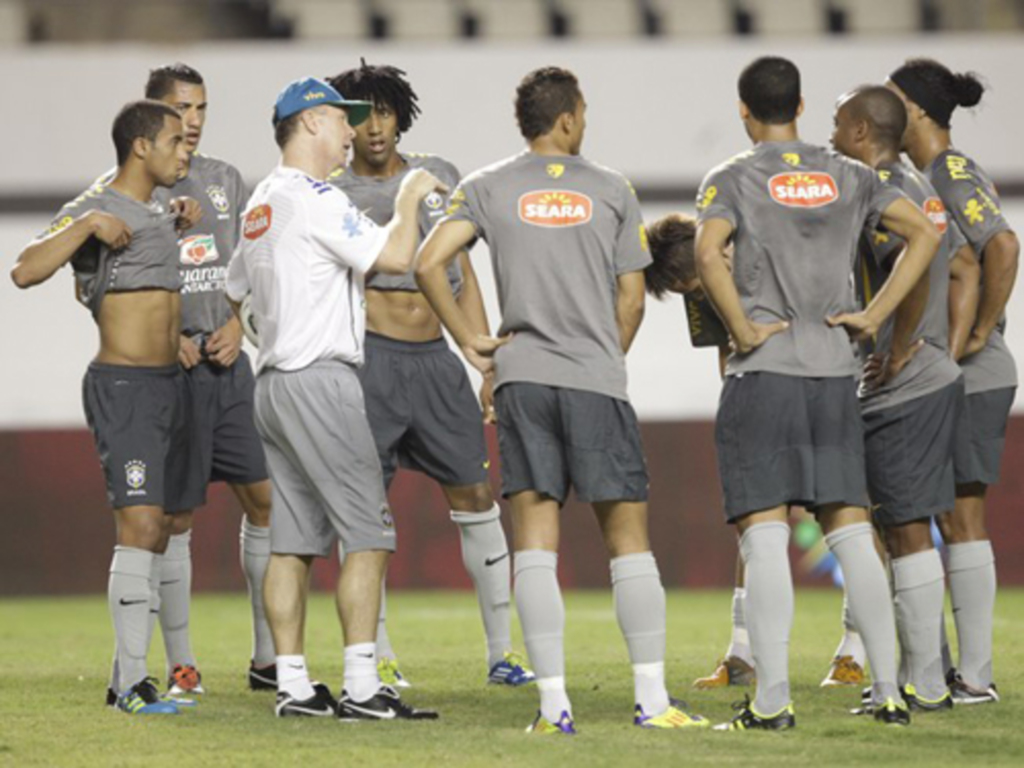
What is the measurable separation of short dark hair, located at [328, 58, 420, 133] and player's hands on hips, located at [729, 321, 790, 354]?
5.83ft

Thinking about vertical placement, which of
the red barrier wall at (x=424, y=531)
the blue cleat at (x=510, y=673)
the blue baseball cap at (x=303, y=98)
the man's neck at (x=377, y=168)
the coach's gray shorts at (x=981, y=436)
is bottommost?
the red barrier wall at (x=424, y=531)

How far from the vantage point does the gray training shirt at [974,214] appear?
20.3 feet

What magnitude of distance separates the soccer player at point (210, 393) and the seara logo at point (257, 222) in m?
0.91

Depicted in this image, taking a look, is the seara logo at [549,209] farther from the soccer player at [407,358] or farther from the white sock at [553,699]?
the white sock at [553,699]

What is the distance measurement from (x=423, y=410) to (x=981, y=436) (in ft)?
6.34

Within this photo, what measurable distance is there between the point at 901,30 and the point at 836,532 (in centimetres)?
1045

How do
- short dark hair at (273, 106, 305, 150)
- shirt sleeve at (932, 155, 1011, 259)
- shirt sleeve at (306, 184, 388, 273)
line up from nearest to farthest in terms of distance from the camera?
shirt sleeve at (306, 184, 388, 273) → short dark hair at (273, 106, 305, 150) → shirt sleeve at (932, 155, 1011, 259)

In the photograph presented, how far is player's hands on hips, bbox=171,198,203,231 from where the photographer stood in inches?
252

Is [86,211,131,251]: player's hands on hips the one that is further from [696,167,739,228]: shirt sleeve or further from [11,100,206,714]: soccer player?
[696,167,739,228]: shirt sleeve

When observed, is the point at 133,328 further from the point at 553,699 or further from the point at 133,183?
the point at 553,699

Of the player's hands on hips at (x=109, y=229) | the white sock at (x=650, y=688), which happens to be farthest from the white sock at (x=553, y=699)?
the player's hands on hips at (x=109, y=229)

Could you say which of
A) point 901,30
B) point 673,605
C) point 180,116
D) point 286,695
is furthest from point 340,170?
point 901,30

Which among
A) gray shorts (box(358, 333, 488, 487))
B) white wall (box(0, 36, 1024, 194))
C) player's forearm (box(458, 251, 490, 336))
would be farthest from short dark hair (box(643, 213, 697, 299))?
white wall (box(0, 36, 1024, 194))

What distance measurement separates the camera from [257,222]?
5770 mm
